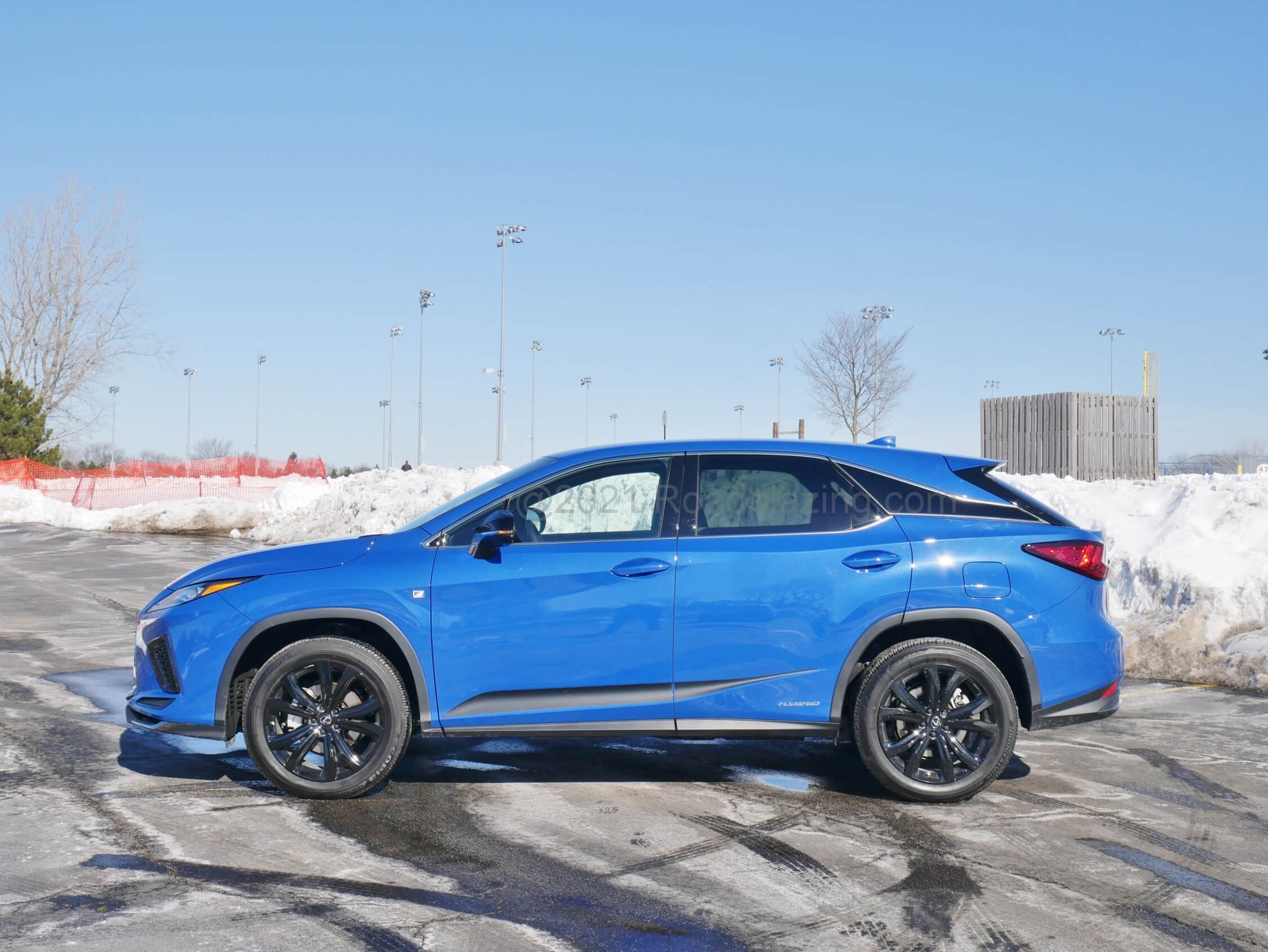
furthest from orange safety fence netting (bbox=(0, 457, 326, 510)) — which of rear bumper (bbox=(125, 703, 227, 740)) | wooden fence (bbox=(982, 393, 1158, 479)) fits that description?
rear bumper (bbox=(125, 703, 227, 740))

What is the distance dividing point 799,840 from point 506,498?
2.11m

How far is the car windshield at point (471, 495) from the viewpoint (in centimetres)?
561

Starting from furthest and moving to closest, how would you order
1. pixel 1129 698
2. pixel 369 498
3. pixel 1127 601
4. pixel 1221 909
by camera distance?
1. pixel 369 498
2. pixel 1127 601
3. pixel 1129 698
4. pixel 1221 909

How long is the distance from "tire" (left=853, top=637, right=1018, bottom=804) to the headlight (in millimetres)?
3032

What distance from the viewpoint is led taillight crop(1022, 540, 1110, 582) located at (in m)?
5.53

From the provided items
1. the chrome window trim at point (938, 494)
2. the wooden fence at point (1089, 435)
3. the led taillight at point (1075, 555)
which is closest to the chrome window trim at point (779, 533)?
the chrome window trim at point (938, 494)

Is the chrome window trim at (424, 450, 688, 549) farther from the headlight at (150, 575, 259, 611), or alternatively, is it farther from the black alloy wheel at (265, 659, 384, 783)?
the headlight at (150, 575, 259, 611)

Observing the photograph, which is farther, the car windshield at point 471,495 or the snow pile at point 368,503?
the snow pile at point 368,503

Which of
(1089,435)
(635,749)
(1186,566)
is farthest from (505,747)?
(1089,435)

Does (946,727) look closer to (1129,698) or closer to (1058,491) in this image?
(1129,698)

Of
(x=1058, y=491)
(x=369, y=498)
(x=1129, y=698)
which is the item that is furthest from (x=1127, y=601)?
(x=369, y=498)

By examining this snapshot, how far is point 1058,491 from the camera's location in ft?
46.8

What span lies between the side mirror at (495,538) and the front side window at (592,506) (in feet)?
0.29

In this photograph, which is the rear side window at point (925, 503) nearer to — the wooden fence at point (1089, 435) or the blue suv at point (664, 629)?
the blue suv at point (664, 629)
